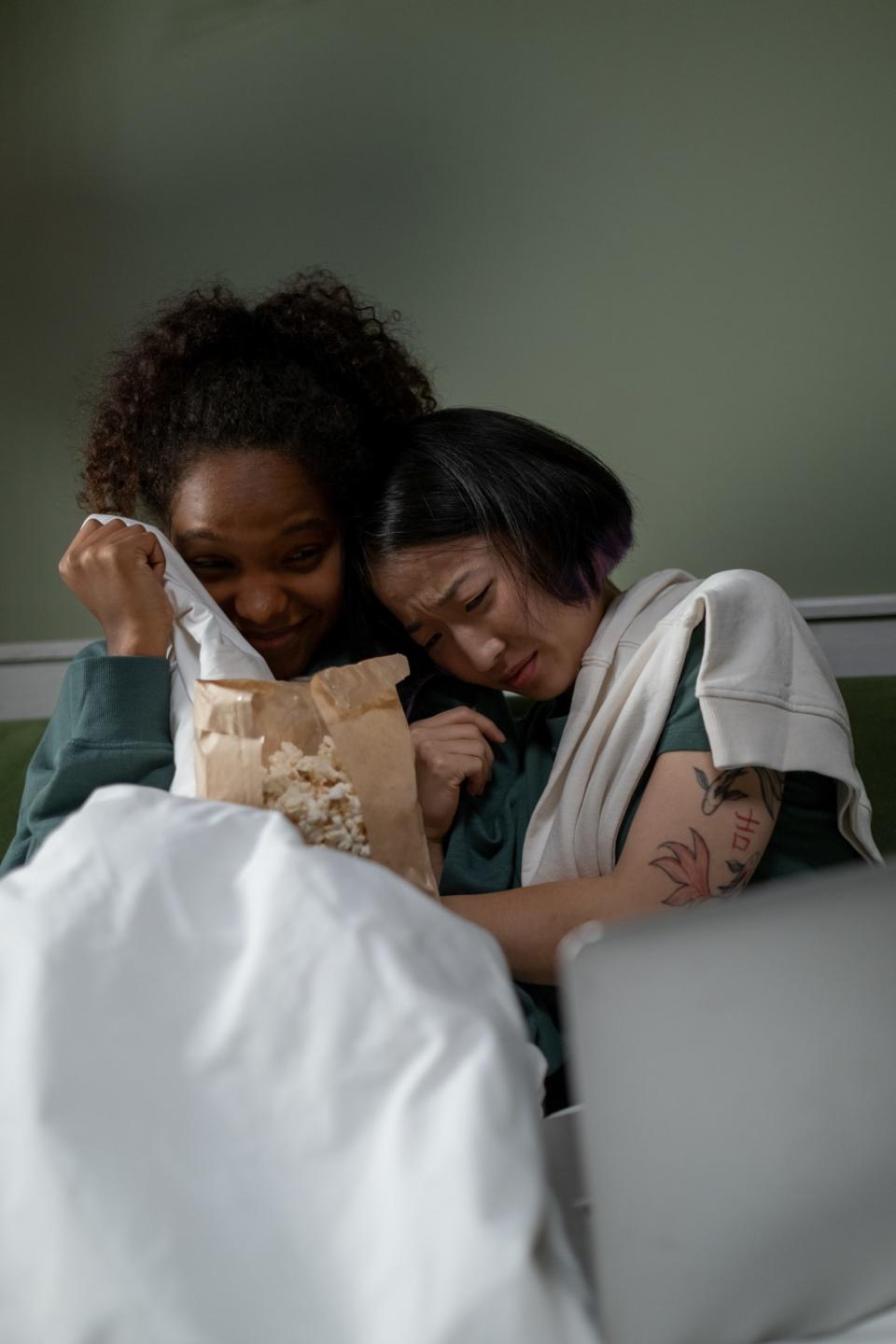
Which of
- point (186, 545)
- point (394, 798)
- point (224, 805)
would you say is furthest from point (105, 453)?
point (224, 805)

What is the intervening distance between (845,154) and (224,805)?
133 centimetres

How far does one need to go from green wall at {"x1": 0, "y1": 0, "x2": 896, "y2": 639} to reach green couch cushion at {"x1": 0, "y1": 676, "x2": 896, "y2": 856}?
0.24 m

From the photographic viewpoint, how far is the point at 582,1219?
2.56 ft

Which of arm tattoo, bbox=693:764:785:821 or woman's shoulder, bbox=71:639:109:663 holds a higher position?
woman's shoulder, bbox=71:639:109:663

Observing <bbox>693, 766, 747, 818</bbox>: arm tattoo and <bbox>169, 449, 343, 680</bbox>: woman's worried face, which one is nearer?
<bbox>693, 766, 747, 818</bbox>: arm tattoo

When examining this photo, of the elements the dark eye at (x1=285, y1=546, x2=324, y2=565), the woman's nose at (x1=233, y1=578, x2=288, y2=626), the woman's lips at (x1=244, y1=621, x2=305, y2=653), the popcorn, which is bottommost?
the popcorn

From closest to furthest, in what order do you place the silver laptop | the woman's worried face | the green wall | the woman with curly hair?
the silver laptop < the woman with curly hair < the woman's worried face < the green wall

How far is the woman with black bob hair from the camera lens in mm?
1132

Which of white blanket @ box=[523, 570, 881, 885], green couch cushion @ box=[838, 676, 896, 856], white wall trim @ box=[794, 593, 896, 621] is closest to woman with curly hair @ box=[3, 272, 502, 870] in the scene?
white blanket @ box=[523, 570, 881, 885]

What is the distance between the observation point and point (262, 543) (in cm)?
141

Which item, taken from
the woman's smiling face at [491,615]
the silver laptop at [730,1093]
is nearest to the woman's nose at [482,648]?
the woman's smiling face at [491,615]

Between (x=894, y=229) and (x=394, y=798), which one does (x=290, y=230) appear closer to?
(x=894, y=229)

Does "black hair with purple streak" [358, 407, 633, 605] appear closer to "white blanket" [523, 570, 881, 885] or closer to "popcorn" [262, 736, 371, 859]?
"white blanket" [523, 570, 881, 885]

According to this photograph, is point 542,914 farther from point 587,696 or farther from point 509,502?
point 509,502
